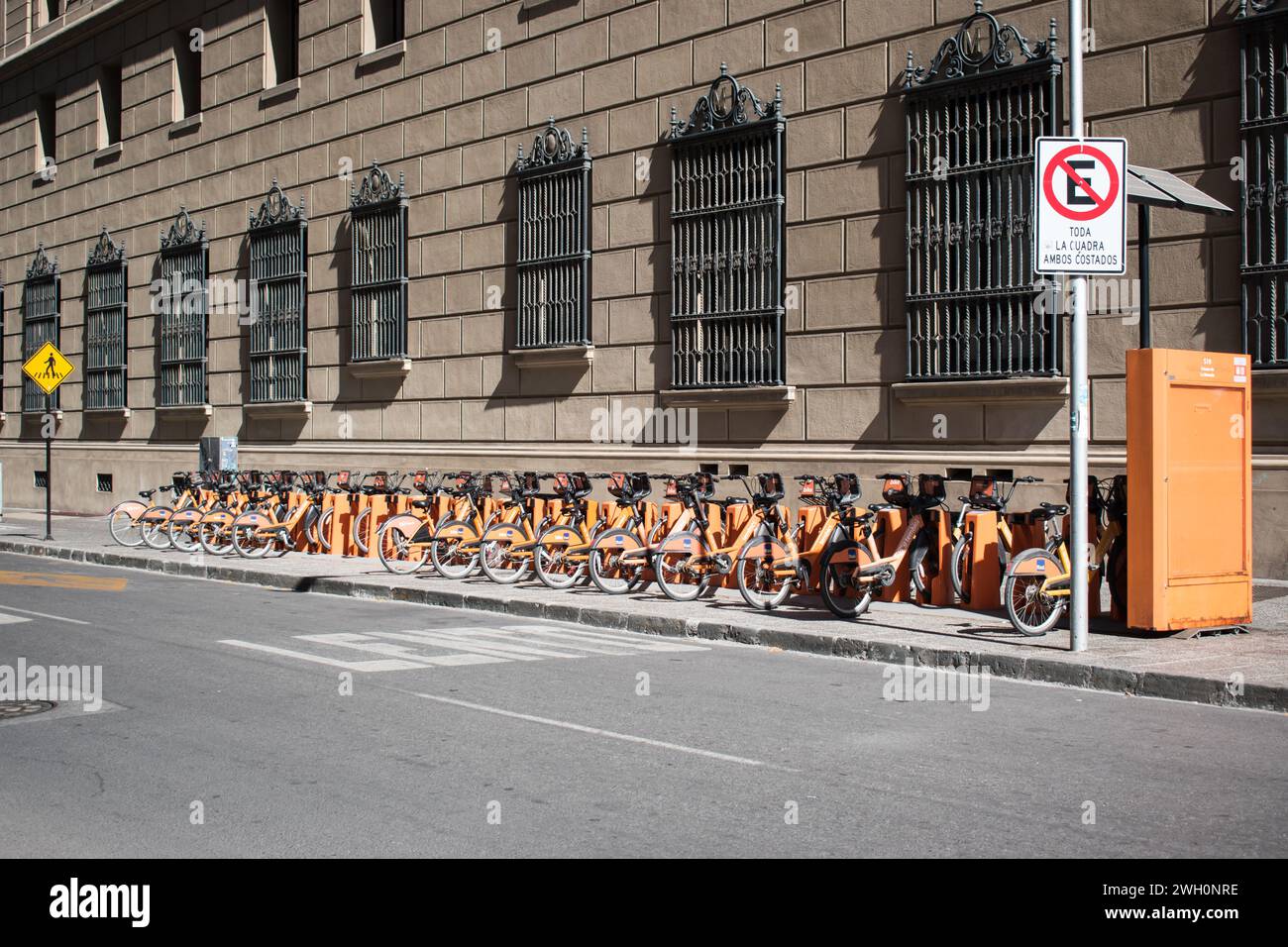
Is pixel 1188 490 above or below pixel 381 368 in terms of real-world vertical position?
below

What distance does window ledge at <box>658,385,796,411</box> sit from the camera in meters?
17.1

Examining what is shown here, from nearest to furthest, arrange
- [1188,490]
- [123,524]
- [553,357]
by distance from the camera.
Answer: [1188,490]
[553,357]
[123,524]

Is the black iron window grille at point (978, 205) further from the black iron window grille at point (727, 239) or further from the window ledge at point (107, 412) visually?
the window ledge at point (107, 412)

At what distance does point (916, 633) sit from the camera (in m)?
11.3

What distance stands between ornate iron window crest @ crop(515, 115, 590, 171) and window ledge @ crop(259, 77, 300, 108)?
697 cm

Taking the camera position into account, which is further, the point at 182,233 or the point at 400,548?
the point at 182,233

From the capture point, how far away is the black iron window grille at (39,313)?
33.0 metres

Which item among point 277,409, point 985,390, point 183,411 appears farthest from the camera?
point 183,411

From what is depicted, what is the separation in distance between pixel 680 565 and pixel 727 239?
564cm

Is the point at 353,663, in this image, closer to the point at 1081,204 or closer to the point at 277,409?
the point at 1081,204

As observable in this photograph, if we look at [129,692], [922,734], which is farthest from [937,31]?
[129,692]

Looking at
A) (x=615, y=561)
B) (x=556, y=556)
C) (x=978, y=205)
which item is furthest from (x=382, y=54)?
(x=615, y=561)

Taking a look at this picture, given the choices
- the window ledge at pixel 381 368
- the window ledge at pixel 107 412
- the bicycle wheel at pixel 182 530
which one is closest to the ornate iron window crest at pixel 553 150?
the window ledge at pixel 381 368
